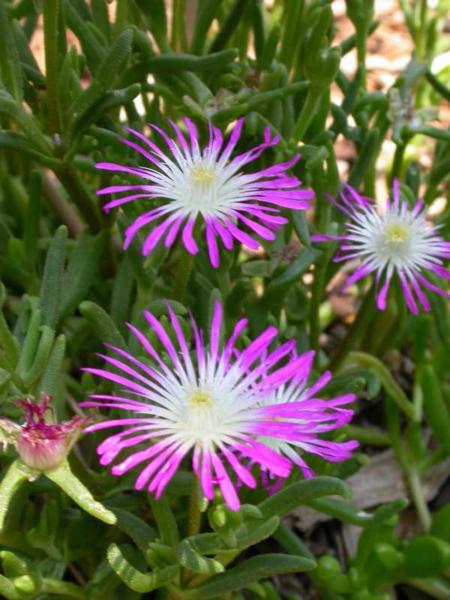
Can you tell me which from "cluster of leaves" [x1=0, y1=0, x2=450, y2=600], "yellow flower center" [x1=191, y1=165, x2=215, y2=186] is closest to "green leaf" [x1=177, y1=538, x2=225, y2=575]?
"cluster of leaves" [x1=0, y1=0, x2=450, y2=600]

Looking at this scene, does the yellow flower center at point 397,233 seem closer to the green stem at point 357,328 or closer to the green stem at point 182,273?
the green stem at point 357,328

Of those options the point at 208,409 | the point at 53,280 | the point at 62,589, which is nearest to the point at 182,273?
the point at 53,280

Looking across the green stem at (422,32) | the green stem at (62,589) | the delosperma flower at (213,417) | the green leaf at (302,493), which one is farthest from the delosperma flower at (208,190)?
the green stem at (422,32)

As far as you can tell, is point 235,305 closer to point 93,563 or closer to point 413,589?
point 93,563

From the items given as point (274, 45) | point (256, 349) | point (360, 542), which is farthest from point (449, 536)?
Answer: point (274, 45)

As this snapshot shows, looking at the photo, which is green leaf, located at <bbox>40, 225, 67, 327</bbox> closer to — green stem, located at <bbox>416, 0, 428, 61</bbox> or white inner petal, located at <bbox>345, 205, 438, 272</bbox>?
white inner petal, located at <bbox>345, 205, 438, 272</bbox>

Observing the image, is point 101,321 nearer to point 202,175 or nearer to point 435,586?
point 202,175
